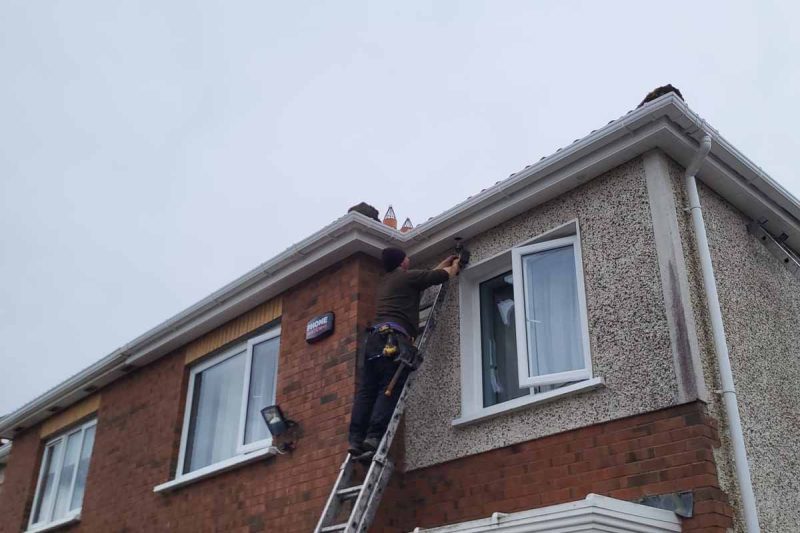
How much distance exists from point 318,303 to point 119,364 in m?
3.92

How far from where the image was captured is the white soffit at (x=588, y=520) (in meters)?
5.05

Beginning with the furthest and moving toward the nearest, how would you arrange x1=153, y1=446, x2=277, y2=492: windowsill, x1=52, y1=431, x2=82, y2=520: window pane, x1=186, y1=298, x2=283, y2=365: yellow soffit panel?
x1=52, y1=431, x2=82, y2=520: window pane
x1=186, y1=298, x2=283, y2=365: yellow soffit panel
x1=153, y1=446, x2=277, y2=492: windowsill

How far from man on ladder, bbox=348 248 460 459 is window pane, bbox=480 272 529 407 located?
47cm

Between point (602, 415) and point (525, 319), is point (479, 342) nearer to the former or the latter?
point (525, 319)

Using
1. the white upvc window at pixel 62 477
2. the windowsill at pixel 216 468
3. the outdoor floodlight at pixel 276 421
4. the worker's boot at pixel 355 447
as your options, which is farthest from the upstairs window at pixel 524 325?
the white upvc window at pixel 62 477

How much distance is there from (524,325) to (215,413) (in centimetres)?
434

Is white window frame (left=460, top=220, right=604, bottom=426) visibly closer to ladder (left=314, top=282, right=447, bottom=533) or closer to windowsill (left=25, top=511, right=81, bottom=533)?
ladder (left=314, top=282, right=447, bottom=533)

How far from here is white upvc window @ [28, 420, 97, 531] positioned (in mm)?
11977

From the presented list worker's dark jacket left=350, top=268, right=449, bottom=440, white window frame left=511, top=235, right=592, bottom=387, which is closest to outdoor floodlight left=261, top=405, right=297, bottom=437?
worker's dark jacket left=350, top=268, right=449, bottom=440

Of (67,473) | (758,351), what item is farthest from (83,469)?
(758,351)

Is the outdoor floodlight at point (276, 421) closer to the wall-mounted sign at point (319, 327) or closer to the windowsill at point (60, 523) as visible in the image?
the wall-mounted sign at point (319, 327)

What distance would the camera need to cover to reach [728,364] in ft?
19.6

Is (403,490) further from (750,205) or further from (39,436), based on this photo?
(39,436)

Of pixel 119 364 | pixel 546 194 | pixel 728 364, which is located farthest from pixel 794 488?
pixel 119 364
